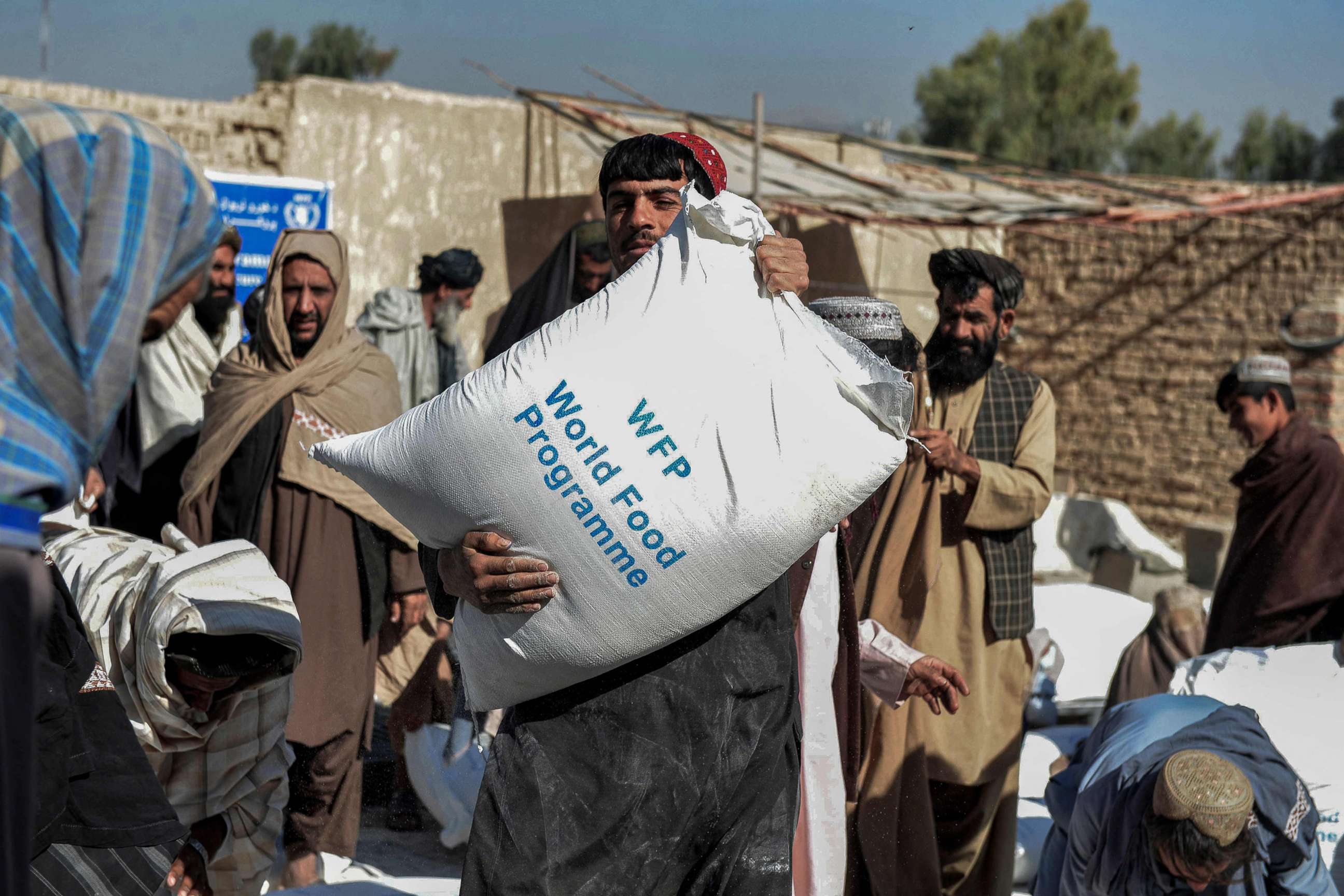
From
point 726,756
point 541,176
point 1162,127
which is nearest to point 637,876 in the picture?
point 726,756

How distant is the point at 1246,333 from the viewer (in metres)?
11.0

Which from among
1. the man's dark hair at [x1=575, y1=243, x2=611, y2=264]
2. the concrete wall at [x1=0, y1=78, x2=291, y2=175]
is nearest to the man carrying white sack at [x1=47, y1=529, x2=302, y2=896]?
the man's dark hair at [x1=575, y1=243, x2=611, y2=264]

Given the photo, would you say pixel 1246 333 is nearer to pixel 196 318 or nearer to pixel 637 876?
pixel 196 318

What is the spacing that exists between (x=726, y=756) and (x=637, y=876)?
0.74 feet

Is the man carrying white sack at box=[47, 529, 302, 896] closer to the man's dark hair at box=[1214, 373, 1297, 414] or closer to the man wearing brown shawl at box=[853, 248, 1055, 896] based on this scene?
the man wearing brown shawl at box=[853, 248, 1055, 896]

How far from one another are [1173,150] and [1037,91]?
5.17m

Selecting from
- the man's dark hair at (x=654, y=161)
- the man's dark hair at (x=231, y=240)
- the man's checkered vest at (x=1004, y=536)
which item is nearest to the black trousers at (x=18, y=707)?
the man's dark hair at (x=654, y=161)

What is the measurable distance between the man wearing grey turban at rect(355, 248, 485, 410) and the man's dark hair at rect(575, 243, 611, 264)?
1.10 m

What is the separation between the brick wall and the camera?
10555 mm

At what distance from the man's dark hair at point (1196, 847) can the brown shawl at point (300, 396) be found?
225cm

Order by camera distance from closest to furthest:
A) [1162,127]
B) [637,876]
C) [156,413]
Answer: [637,876] → [156,413] → [1162,127]

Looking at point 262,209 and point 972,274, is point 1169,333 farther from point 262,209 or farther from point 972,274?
point 972,274

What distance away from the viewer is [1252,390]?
17.7ft

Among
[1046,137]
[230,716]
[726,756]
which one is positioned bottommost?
[230,716]
